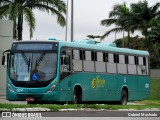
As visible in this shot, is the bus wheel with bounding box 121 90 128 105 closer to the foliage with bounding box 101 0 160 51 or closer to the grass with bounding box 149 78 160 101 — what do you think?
the grass with bounding box 149 78 160 101

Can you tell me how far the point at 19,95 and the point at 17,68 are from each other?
114 centimetres

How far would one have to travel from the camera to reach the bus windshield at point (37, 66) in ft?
84.3

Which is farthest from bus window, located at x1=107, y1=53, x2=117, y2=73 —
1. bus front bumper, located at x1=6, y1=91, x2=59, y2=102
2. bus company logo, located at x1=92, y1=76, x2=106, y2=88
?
bus front bumper, located at x1=6, y1=91, x2=59, y2=102

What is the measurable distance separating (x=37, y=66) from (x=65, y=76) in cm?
138

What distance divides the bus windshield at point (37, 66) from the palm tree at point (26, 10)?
16.7 m

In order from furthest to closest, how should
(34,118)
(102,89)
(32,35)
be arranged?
(32,35), (102,89), (34,118)

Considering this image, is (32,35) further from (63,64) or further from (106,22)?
(106,22)

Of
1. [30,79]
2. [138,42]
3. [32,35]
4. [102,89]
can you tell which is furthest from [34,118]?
[138,42]

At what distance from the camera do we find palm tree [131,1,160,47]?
72.2 m

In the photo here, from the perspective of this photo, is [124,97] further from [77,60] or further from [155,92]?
[155,92]

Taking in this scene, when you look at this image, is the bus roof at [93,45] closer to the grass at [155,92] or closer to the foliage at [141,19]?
the grass at [155,92]

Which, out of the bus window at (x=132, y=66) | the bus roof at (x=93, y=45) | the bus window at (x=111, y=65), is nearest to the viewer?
the bus roof at (x=93, y=45)

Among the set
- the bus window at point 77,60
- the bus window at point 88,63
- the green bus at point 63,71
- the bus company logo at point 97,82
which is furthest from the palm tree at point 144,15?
the bus window at point 77,60

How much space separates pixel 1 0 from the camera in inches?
1738
